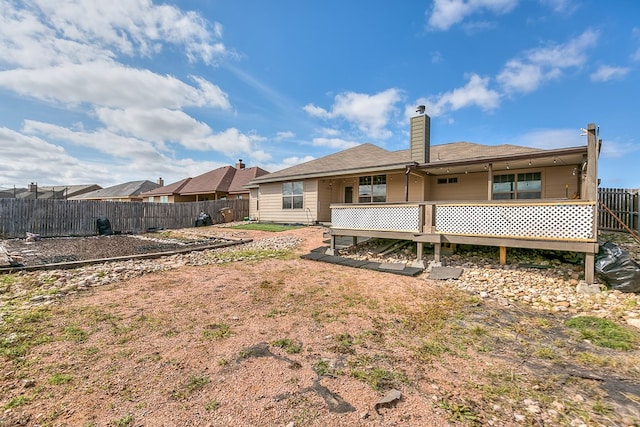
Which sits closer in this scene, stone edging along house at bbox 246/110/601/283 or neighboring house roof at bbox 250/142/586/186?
stone edging along house at bbox 246/110/601/283

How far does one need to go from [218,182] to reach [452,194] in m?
19.7

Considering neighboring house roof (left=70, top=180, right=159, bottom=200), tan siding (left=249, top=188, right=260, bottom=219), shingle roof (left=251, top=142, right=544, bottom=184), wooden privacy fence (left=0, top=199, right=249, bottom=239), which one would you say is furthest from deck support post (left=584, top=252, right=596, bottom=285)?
neighboring house roof (left=70, top=180, right=159, bottom=200)

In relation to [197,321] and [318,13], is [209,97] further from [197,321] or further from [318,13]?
[197,321]

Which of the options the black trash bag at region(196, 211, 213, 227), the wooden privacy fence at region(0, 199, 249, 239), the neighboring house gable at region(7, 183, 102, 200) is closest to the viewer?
the wooden privacy fence at region(0, 199, 249, 239)

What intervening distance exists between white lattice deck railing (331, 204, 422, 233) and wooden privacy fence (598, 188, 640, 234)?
340 inches

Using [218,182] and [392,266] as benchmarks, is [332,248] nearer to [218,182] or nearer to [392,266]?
[392,266]

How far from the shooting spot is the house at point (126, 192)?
32.9m

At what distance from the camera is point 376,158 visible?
13812mm

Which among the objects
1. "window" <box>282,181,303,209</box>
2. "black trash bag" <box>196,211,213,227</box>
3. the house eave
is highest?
the house eave

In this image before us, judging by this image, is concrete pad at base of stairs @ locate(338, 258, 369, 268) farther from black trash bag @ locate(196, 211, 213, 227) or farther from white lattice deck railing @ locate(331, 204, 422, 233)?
black trash bag @ locate(196, 211, 213, 227)

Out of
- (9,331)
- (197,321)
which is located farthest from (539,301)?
(9,331)

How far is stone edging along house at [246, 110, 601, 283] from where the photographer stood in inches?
224

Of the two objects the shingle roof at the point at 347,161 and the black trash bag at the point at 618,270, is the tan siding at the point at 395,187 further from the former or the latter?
the black trash bag at the point at 618,270

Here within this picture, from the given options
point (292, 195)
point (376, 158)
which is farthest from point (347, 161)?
point (292, 195)
